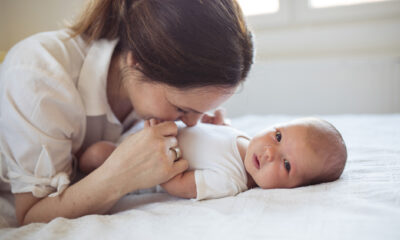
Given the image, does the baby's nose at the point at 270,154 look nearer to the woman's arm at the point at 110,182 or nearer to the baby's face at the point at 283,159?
the baby's face at the point at 283,159

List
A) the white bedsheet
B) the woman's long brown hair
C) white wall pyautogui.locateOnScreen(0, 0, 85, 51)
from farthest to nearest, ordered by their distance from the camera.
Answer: white wall pyautogui.locateOnScreen(0, 0, 85, 51) → the woman's long brown hair → the white bedsheet

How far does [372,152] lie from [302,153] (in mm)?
311

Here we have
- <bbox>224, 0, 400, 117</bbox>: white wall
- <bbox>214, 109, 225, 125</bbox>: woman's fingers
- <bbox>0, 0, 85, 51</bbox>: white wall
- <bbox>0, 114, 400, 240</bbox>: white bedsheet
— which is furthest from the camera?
<bbox>0, 0, 85, 51</bbox>: white wall

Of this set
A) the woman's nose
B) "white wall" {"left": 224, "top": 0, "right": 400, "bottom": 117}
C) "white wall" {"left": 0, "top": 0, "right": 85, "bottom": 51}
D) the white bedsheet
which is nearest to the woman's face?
the woman's nose

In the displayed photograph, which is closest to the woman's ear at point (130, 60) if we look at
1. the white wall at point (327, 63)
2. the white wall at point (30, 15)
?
the white wall at point (327, 63)

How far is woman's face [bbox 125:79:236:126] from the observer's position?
86cm

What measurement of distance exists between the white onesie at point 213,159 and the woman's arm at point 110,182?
85 millimetres

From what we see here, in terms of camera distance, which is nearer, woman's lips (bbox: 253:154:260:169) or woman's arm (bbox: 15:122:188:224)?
woman's arm (bbox: 15:122:188:224)

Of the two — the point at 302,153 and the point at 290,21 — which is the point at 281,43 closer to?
the point at 290,21

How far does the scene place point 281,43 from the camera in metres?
2.13

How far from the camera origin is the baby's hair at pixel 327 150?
85 cm

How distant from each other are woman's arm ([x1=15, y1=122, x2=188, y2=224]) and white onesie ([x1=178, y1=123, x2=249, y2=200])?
8cm

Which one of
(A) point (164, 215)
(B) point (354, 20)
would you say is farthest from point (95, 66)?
(B) point (354, 20)

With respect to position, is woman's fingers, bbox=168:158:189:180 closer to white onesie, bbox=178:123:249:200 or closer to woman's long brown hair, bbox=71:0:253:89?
white onesie, bbox=178:123:249:200
